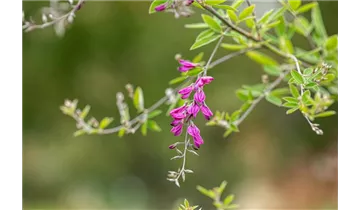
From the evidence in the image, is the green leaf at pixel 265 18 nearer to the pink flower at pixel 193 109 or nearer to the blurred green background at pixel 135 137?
the pink flower at pixel 193 109

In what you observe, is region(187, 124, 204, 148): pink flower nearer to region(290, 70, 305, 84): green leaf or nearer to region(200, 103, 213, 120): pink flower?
region(200, 103, 213, 120): pink flower

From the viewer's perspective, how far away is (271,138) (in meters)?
3.92

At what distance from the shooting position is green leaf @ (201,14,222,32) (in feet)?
2.04

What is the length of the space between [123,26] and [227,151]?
4.23 ft

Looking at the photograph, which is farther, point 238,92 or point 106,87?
point 106,87

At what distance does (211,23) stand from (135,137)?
3245 mm

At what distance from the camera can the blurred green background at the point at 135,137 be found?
135 inches

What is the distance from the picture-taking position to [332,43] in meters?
0.86

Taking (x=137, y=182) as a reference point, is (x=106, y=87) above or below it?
above

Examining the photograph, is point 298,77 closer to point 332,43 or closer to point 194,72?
point 194,72

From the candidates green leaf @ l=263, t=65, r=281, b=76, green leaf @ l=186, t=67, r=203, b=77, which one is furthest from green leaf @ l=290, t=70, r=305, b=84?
green leaf @ l=263, t=65, r=281, b=76
